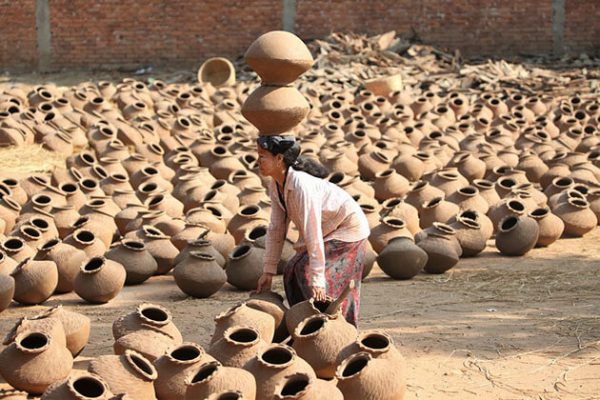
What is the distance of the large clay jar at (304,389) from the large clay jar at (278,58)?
7.05 feet

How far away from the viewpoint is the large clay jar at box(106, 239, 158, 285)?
754cm

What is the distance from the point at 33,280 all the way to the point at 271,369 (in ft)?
8.81

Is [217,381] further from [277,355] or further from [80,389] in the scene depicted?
[80,389]

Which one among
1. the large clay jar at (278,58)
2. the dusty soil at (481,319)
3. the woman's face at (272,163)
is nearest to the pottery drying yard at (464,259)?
the dusty soil at (481,319)

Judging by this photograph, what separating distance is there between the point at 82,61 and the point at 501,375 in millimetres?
16697

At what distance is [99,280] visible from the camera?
6.91 meters

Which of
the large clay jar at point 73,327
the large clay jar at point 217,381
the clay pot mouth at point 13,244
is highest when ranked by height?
the large clay jar at point 217,381

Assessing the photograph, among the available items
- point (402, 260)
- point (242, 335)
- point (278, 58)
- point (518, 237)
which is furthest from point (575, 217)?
point (242, 335)

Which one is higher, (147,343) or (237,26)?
(147,343)

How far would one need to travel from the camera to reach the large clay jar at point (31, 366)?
5039 millimetres

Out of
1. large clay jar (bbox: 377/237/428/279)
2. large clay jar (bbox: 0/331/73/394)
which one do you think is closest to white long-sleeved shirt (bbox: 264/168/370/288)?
large clay jar (bbox: 0/331/73/394)

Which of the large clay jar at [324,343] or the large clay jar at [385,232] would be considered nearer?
the large clay jar at [324,343]

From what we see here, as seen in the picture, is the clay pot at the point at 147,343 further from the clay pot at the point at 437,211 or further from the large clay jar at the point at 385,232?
the clay pot at the point at 437,211

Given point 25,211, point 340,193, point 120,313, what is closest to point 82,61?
point 25,211
